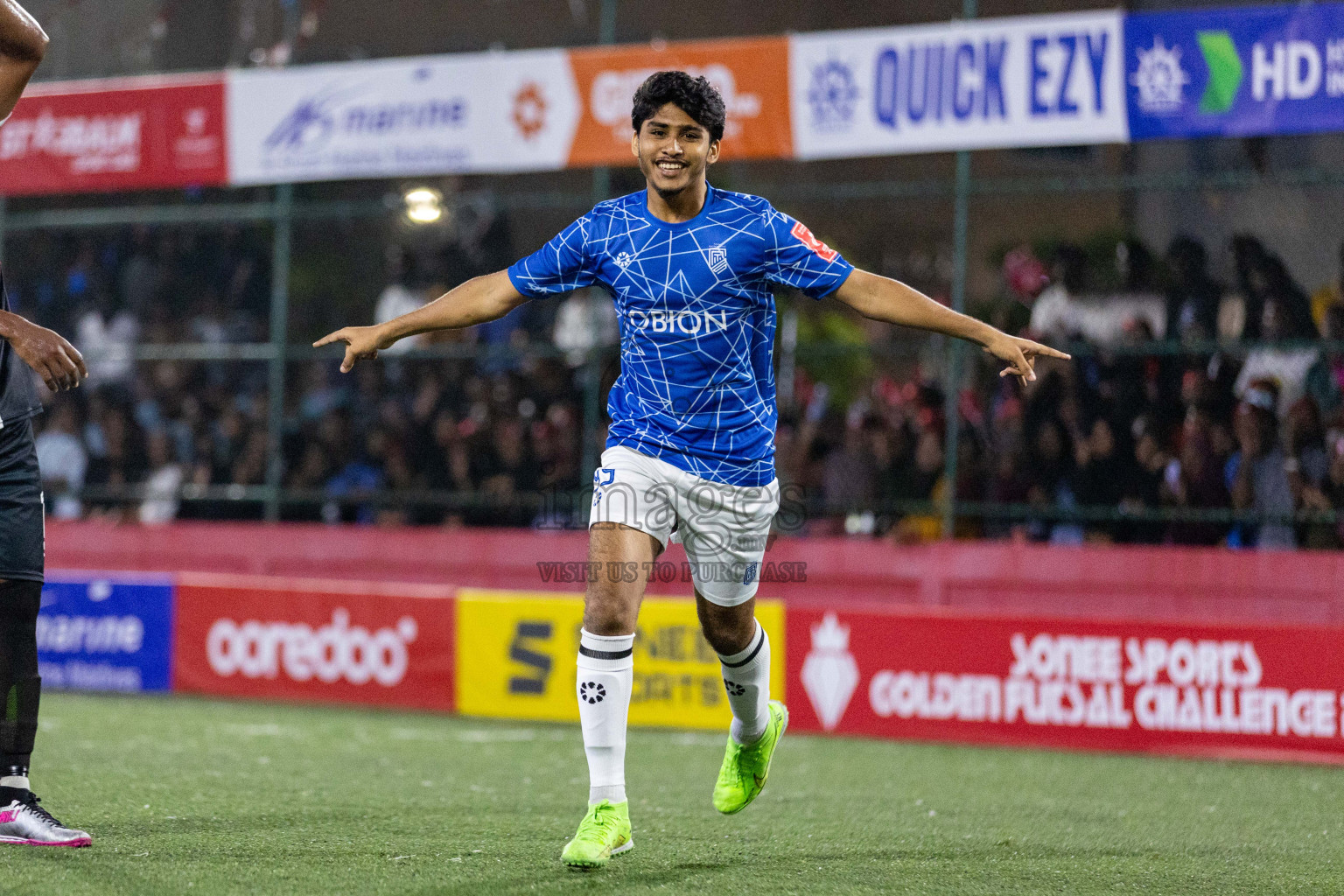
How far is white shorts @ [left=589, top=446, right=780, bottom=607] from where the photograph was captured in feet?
16.7

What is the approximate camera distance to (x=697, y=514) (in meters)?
5.23

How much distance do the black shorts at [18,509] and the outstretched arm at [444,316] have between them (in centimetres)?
102

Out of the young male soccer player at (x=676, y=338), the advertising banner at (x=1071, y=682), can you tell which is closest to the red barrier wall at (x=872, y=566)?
the advertising banner at (x=1071, y=682)

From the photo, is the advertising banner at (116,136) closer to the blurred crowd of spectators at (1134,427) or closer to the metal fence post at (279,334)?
the metal fence post at (279,334)

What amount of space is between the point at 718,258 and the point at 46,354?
2.07 metres

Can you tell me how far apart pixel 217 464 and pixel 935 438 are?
6.55 m

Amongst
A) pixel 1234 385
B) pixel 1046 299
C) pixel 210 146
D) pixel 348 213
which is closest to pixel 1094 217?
pixel 1046 299

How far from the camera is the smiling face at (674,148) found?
5.02m

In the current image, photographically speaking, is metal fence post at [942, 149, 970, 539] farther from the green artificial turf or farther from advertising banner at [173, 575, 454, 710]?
advertising banner at [173, 575, 454, 710]

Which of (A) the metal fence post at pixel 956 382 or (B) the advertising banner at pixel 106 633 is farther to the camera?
(B) the advertising banner at pixel 106 633

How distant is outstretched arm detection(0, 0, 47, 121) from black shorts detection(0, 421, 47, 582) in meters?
1.03

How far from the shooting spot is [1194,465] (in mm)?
10266

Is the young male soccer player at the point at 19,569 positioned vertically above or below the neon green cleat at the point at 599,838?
above

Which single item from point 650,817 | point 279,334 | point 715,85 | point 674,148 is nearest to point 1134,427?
point 715,85
